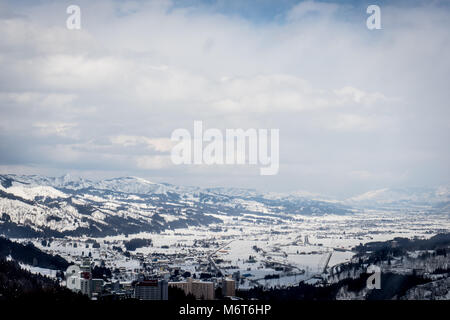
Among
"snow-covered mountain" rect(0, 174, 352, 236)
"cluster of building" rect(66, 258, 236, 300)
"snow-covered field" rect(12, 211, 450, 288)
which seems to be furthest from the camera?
"snow-covered mountain" rect(0, 174, 352, 236)

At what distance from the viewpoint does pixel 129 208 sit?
7681cm

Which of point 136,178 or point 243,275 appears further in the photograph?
point 136,178

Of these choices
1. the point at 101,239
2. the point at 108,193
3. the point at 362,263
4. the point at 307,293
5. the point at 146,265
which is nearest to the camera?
the point at 307,293

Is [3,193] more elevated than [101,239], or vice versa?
[3,193]

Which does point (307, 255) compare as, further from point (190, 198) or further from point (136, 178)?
point (136, 178)

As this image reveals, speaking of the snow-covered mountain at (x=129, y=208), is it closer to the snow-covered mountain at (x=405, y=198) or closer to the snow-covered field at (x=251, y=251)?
the snow-covered mountain at (x=405, y=198)

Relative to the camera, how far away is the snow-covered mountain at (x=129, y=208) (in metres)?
55.4

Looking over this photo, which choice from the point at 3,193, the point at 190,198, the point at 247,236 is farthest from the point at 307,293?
the point at 190,198

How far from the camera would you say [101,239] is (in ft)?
168

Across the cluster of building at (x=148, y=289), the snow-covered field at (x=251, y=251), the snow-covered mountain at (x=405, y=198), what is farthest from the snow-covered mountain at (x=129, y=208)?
the cluster of building at (x=148, y=289)

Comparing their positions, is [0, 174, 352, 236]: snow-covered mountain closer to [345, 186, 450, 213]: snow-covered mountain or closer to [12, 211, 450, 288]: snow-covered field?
[345, 186, 450, 213]: snow-covered mountain

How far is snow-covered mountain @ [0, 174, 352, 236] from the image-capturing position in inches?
2181

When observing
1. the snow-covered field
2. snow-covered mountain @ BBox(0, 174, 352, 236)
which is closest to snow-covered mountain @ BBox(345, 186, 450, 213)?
snow-covered mountain @ BBox(0, 174, 352, 236)
